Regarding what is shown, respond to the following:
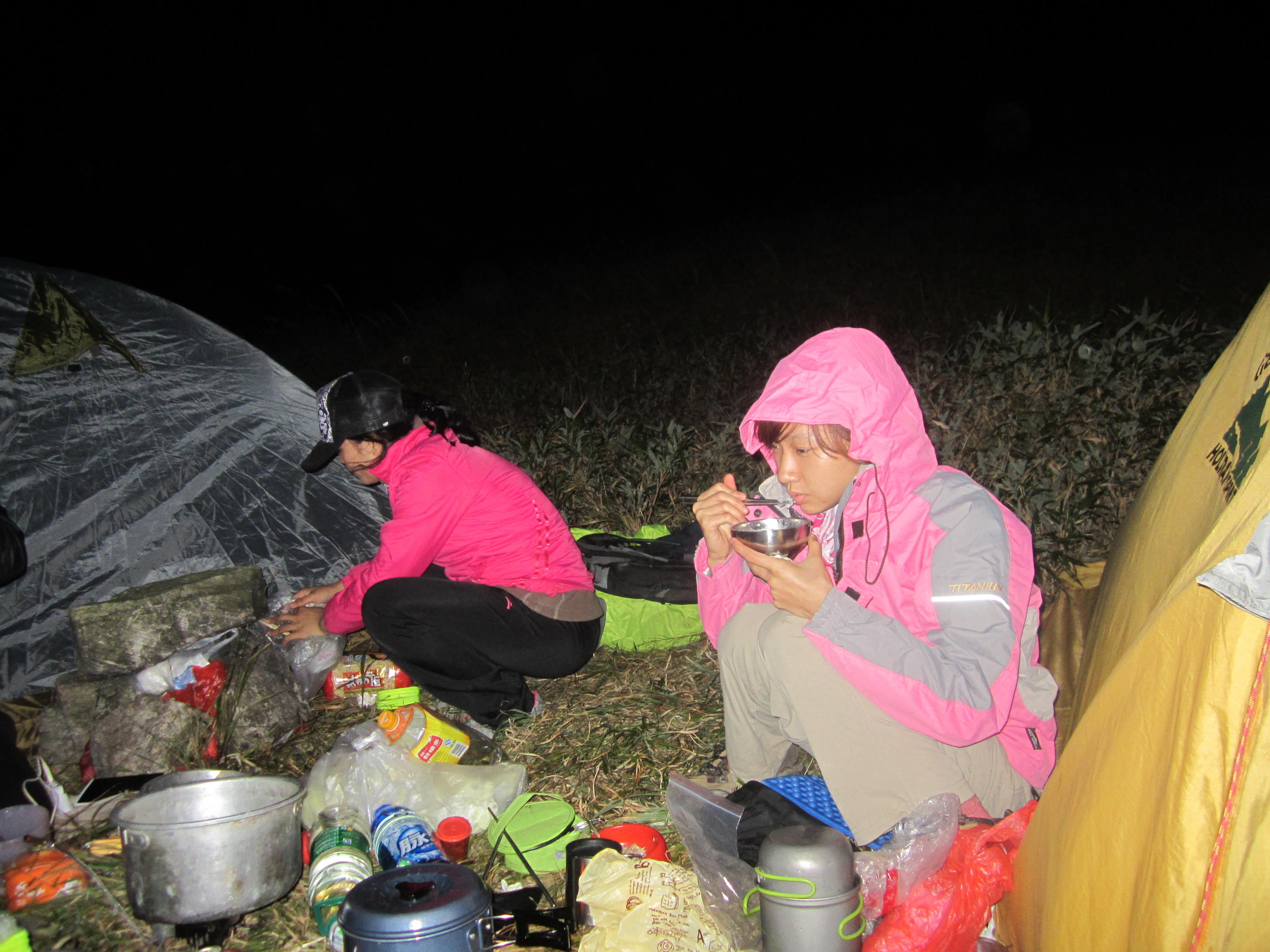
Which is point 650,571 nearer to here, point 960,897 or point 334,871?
point 334,871

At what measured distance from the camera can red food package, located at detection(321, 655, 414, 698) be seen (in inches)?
124

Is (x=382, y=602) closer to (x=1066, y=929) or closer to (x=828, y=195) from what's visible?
(x=1066, y=929)

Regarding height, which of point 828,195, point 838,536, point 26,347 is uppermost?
point 828,195

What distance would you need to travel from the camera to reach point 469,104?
24.5 meters

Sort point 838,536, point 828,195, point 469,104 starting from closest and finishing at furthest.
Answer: point 838,536 → point 828,195 → point 469,104

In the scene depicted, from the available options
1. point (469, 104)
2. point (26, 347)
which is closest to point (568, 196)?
point (469, 104)

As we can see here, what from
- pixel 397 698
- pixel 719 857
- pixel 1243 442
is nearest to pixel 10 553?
pixel 397 698

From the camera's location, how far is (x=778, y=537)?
2.02m

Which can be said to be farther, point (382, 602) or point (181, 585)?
point (181, 585)

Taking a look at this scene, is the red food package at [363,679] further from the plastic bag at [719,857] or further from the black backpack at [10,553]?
the plastic bag at [719,857]

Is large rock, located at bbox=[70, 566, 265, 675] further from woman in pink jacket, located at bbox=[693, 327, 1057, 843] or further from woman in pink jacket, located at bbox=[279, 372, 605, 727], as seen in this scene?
woman in pink jacket, located at bbox=[693, 327, 1057, 843]

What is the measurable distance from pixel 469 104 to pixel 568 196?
594cm

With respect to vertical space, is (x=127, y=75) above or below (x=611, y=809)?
above

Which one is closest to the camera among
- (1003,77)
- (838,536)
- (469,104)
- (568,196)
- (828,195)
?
(838,536)
